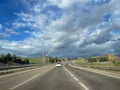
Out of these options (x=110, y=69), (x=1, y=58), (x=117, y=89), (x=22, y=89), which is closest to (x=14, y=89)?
(x=22, y=89)

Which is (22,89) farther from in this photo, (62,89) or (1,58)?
(1,58)

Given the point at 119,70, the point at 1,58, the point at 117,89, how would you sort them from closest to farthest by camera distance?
1. the point at 117,89
2. the point at 119,70
3. the point at 1,58

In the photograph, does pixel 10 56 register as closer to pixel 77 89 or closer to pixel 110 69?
pixel 110 69

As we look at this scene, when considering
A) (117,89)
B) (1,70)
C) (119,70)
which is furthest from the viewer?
(1,70)

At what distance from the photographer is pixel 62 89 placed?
14.4 meters

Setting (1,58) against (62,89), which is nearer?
(62,89)

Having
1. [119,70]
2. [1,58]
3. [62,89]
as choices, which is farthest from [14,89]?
[1,58]

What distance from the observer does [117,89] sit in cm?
1414

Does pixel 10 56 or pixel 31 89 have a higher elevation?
pixel 10 56

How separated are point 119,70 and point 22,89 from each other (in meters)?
22.6

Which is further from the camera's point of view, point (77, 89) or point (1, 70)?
point (1, 70)

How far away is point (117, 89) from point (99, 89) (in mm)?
1009

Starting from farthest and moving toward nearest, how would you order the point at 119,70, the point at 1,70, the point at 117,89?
the point at 1,70 < the point at 119,70 < the point at 117,89

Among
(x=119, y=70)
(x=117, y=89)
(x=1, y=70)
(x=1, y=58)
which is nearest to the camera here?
(x=117, y=89)
